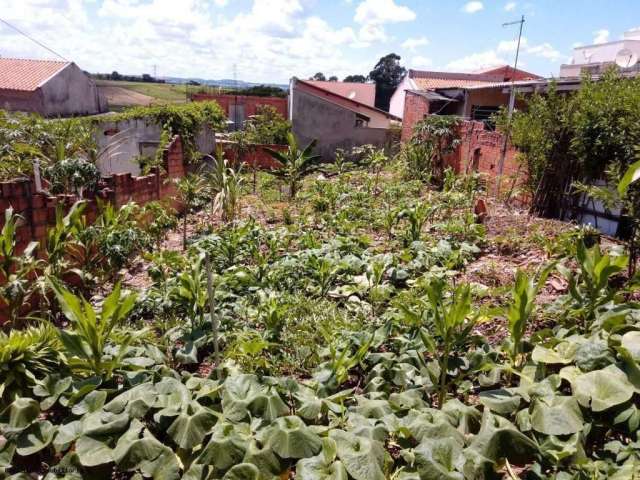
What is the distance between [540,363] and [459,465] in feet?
3.24

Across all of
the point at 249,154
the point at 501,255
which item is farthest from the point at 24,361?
the point at 249,154

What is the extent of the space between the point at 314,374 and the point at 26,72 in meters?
28.5

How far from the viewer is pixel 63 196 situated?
4828 millimetres

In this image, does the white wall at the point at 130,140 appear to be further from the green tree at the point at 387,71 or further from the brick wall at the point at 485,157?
the green tree at the point at 387,71

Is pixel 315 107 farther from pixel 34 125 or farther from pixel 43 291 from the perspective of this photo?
pixel 43 291

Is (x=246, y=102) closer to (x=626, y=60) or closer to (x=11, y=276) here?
(x=626, y=60)

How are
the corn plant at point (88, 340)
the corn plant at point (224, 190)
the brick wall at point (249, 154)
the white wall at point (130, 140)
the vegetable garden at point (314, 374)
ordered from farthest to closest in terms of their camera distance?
the brick wall at point (249, 154)
the white wall at point (130, 140)
the corn plant at point (224, 190)
the corn plant at point (88, 340)
the vegetable garden at point (314, 374)

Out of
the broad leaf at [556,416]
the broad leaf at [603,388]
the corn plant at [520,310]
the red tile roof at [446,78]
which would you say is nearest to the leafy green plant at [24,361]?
the broad leaf at [556,416]

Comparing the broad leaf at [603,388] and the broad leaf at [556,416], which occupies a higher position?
the broad leaf at [603,388]

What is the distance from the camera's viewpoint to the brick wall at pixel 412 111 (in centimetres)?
1644

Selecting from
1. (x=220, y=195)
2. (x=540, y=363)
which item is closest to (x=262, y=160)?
(x=220, y=195)

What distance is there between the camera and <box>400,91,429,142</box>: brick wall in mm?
16438

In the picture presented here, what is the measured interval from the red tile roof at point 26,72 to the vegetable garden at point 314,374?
2331 cm

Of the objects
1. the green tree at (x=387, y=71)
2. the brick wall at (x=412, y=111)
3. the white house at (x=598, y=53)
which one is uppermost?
the green tree at (x=387, y=71)
